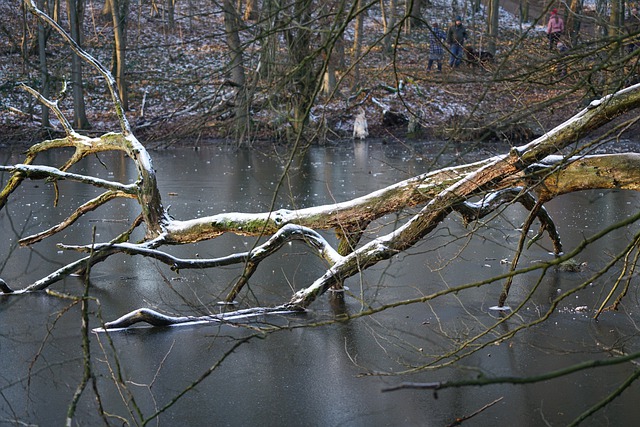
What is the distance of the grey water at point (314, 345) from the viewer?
573cm

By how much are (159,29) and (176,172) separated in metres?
19.5

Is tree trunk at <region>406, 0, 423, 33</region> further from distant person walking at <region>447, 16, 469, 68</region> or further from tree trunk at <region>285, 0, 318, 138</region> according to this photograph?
tree trunk at <region>285, 0, 318, 138</region>

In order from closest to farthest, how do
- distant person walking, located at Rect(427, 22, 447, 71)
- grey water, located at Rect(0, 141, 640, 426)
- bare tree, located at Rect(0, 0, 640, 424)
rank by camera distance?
distant person walking, located at Rect(427, 22, 447, 71)
grey water, located at Rect(0, 141, 640, 426)
bare tree, located at Rect(0, 0, 640, 424)

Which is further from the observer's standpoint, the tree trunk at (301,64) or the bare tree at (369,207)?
the bare tree at (369,207)

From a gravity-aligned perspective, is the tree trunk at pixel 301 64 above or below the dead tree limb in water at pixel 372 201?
above

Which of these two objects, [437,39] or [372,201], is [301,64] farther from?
[372,201]

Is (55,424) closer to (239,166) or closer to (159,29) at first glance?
(239,166)

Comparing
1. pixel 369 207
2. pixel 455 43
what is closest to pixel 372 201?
pixel 369 207

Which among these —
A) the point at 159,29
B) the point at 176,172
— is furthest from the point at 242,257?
the point at 159,29

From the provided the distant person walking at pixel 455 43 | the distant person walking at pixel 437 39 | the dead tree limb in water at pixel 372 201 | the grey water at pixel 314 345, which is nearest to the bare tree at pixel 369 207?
the dead tree limb in water at pixel 372 201

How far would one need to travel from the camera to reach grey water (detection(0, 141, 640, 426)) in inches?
225

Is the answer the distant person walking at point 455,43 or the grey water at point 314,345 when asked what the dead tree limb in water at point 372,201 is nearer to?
the grey water at point 314,345

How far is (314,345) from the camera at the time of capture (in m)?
7.41

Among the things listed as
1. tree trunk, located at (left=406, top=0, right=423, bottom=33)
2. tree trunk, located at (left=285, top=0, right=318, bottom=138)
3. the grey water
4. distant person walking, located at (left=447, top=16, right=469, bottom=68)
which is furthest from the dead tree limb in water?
tree trunk, located at (left=285, top=0, right=318, bottom=138)
